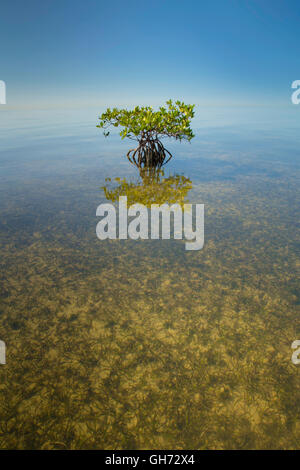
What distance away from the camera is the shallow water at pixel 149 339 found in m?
2.82

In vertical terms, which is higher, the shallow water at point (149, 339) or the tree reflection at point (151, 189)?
the tree reflection at point (151, 189)

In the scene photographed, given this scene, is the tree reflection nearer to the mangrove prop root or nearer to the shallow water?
the mangrove prop root

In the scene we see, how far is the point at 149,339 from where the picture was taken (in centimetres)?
394

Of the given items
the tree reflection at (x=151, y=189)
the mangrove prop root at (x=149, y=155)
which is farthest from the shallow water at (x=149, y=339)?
the mangrove prop root at (x=149, y=155)

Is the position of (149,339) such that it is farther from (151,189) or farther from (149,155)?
(149,155)

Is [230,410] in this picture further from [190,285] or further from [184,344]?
[190,285]

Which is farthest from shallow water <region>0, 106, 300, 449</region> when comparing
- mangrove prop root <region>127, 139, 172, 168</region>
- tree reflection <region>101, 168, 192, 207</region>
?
mangrove prop root <region>127, 139, 172, 168</region>

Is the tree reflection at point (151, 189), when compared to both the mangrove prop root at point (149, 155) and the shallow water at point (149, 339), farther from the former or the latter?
the shallow water at point (149, 339)

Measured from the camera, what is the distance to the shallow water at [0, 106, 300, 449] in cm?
282

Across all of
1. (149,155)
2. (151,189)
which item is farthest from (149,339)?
(149,155)

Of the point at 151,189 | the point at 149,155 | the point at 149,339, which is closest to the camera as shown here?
the point at 149,339

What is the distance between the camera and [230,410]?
297 centimetres

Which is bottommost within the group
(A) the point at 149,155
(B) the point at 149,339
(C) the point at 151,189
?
(B) the point at 149,339

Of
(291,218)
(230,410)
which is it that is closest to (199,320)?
(230,410)
